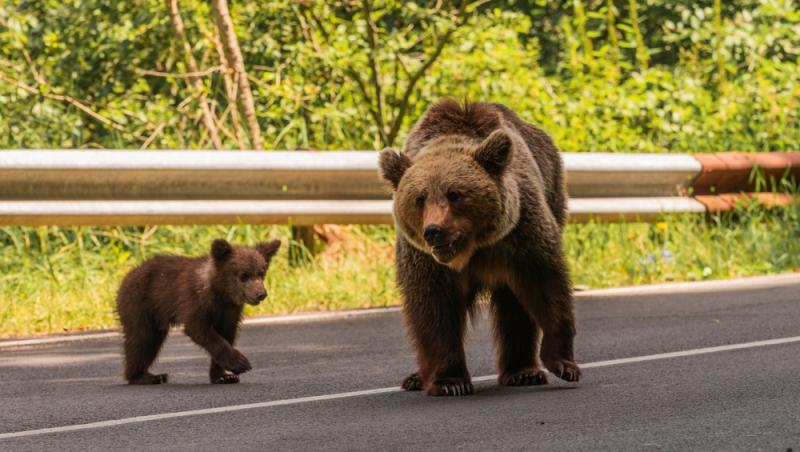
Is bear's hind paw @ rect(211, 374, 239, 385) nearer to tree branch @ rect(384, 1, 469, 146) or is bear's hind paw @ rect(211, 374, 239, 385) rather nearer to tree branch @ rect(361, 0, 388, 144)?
tree branch @ rect(384, 1, 469, 146)

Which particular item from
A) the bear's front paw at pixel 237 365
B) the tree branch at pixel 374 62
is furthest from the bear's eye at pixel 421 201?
the tree branch at pixel 374 62

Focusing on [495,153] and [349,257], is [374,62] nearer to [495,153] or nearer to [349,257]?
[349,257]

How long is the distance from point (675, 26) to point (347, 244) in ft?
28.2

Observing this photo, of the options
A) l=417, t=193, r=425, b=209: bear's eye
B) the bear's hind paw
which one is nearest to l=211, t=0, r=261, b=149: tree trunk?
the bear's hind paw

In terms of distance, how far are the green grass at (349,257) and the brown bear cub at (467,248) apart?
338 cm

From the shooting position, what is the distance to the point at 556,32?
19.0 meters

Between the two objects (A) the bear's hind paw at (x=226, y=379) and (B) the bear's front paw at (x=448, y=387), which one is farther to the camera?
(A) the bear's hind paw at (x=226, y=379)

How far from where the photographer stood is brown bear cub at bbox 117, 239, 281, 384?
739 centimetres

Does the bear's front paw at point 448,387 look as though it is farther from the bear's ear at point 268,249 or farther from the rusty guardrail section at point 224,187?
the rusty guardrail section at point 224,187

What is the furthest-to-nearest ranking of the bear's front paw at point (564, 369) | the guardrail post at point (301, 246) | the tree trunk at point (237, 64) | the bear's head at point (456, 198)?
the tree trunk at point (237, 64)
the guardrail post at point (301, 246)
the bear's front paw at point (564, 369)
the bear's head at point (456, 198)

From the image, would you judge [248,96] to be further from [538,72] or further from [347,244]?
[538,72]

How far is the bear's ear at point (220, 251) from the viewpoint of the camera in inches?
297

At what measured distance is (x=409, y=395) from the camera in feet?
21.6

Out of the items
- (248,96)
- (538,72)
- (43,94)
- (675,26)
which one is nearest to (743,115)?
(538,72)
